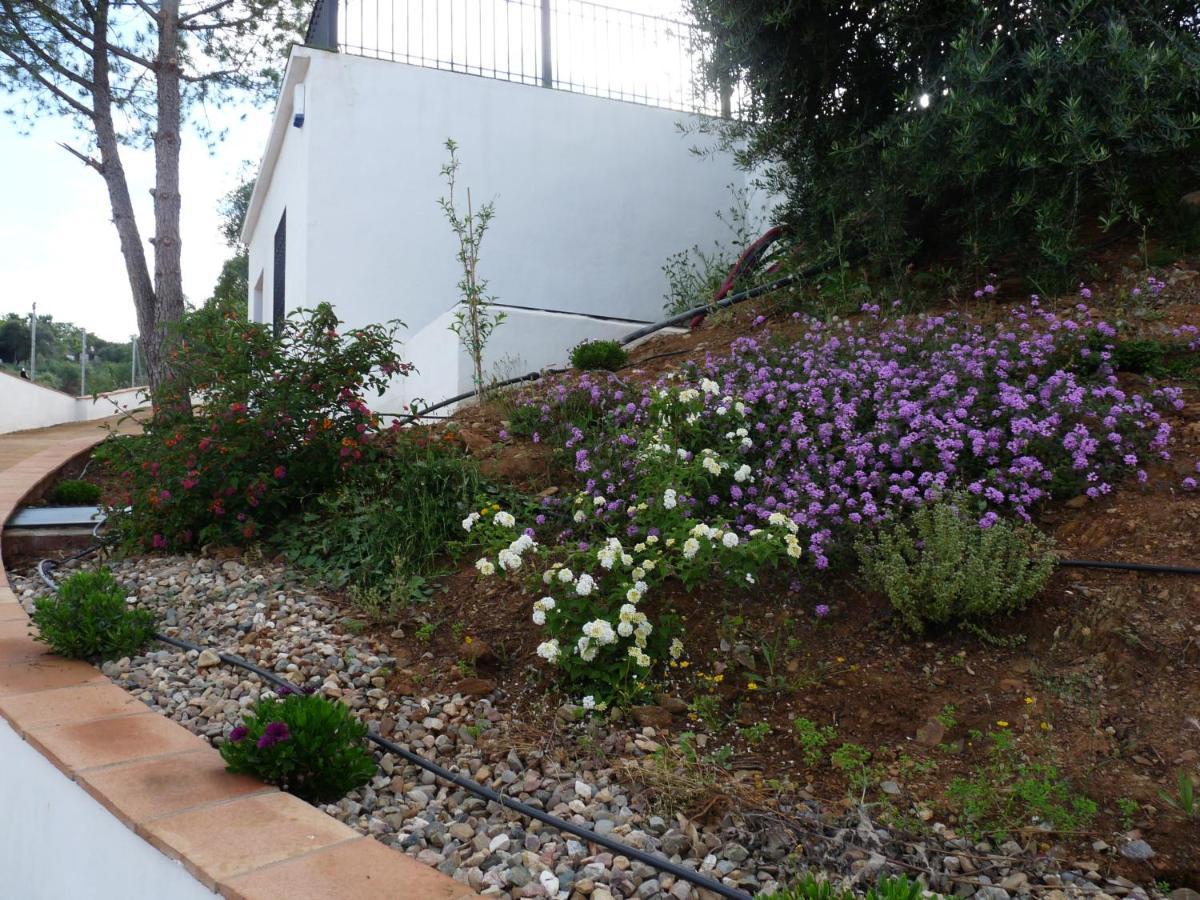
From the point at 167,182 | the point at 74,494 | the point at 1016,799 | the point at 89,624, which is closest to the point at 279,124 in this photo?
the point at 167,182

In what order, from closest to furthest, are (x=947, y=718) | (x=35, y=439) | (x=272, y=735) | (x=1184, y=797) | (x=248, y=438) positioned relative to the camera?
(x=1184, y=797)
(x=272, y=735)
(x=947, y=718)
(x=248, y=438)
(x=35, y=439)

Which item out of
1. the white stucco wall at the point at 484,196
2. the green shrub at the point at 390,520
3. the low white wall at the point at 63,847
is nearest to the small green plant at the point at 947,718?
the low white wall at the point at 63,847

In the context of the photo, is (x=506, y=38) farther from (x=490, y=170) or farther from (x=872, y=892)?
(x=872, y=892)

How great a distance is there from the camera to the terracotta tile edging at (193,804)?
1.63m

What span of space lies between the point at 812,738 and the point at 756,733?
161 millimetres

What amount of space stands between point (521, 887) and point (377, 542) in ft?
7.39

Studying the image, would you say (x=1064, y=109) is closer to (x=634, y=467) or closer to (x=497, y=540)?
(x=634, y=467)

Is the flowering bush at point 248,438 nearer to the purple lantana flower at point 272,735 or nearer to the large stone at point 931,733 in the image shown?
the purple lantana flower at point 272,735

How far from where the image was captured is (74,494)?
6.05 m

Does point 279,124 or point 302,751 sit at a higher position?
point 279,124

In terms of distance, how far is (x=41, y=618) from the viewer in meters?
3.12

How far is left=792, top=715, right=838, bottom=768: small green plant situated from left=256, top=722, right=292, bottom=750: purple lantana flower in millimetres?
1319

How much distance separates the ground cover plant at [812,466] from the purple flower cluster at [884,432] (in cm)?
1

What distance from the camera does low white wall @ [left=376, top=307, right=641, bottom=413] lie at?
6.72 metres
